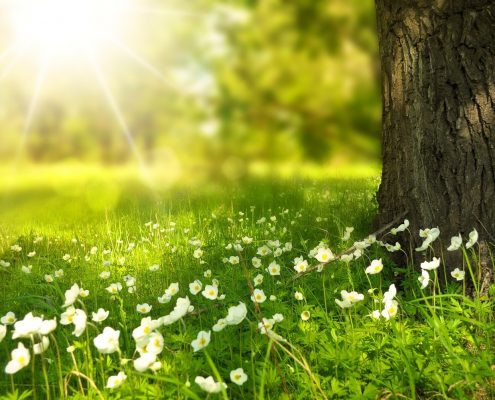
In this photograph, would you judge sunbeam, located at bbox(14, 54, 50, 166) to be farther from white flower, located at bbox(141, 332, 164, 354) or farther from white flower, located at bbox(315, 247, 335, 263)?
white flower, located at bbox(141, 332, 164, 354)

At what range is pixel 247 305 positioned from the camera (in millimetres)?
2174

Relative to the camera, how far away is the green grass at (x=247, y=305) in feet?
5.29

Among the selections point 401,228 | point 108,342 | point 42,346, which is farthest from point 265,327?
point 401,228

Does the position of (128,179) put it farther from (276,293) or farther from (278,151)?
(276,293)

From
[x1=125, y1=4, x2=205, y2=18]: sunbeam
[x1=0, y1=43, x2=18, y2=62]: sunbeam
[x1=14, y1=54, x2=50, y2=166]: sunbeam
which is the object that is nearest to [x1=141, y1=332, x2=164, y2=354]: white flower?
[x1=14, y1=54, x2=50, y2=166]: sunbeam

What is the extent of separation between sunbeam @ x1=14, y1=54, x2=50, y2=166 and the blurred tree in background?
0.25 feet

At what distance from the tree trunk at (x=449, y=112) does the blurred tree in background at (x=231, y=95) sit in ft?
8.32

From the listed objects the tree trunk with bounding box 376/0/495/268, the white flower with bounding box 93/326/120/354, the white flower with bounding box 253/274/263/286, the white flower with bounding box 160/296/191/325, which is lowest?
the white flower with bounding box 253/274/263/286

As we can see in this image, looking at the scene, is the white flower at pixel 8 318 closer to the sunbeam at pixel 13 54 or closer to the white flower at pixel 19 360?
the white flower at pixel 19 360

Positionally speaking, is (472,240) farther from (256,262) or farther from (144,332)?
(144,332)

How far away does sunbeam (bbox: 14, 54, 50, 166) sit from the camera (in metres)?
7.42

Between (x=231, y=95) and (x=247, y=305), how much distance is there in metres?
4.04

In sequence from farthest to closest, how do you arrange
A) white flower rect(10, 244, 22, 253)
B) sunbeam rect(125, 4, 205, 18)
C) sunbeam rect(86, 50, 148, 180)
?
sunbeam rect(125, 4, 205, 18)
sunbeam rect(86, 50, 148, 180)
white flower rect(10, 244, 22, 253)

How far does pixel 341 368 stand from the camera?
177 centimetres
